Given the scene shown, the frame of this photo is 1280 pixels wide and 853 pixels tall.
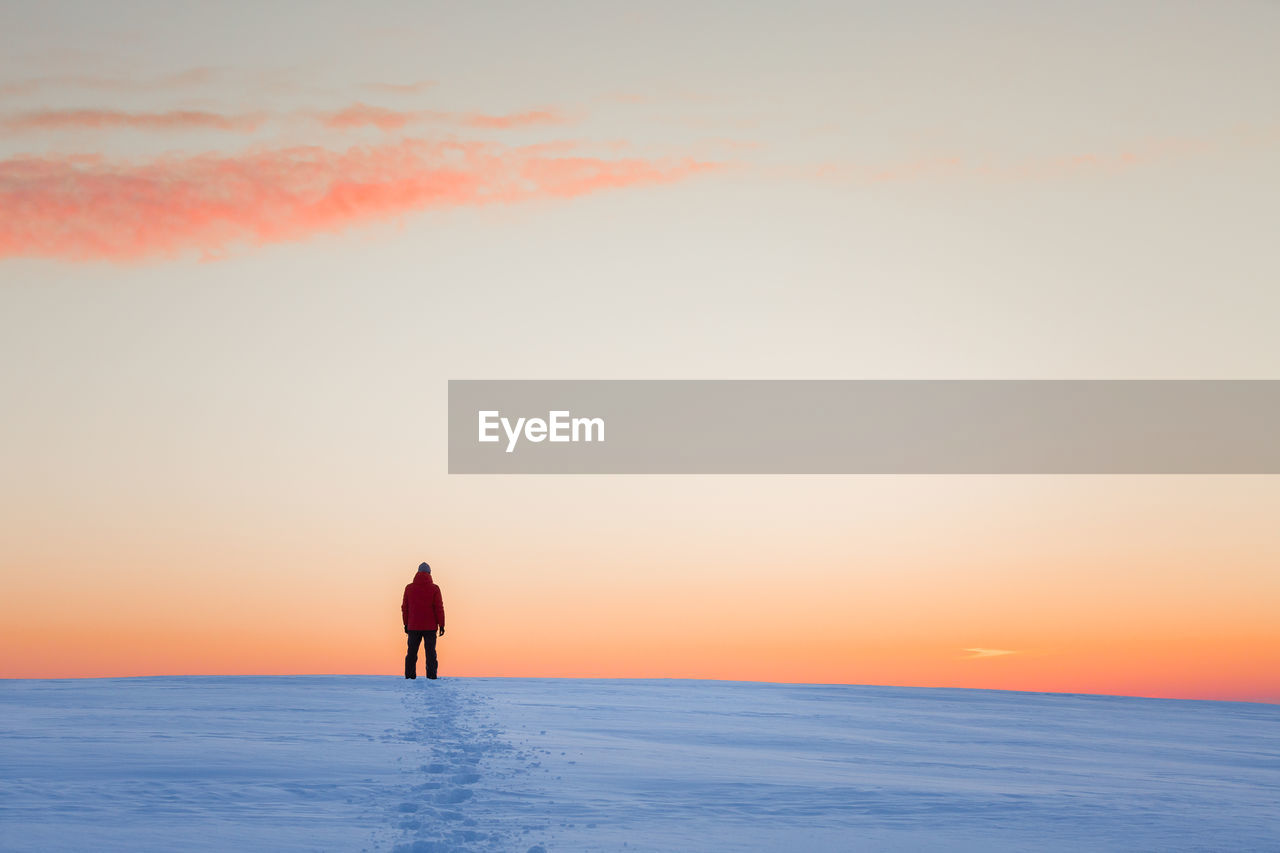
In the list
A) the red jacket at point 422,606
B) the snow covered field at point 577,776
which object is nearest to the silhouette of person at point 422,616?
the red jacket at point 422,606

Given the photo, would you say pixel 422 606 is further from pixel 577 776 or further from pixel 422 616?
pixel 577 776

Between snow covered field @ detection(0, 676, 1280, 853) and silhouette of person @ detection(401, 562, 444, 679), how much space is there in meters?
2.63

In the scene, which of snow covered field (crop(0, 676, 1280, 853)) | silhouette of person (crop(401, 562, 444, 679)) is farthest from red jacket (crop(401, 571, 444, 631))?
snow covered field (crop(0, 676, 1280, 853))

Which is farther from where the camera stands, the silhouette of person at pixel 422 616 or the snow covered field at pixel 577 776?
the silhouette of person at pixel 422 616

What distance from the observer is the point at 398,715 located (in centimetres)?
1256

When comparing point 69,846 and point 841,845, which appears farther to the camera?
point 841,845

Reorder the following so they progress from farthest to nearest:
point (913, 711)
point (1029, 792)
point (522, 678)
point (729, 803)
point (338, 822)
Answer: point (522, 678)
point (913, 711)
point (1029, 792)
point (729, 803)
point (338, 822)

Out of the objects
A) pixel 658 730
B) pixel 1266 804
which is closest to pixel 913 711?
pixel 658 730

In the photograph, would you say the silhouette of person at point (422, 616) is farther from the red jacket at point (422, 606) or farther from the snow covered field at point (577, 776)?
the snow covered field at point (577, 776)

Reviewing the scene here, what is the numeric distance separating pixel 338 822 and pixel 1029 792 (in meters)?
5.84

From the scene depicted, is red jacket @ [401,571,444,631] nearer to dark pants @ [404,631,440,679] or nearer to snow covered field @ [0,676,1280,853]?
dark pants @ [404,631,440,679]

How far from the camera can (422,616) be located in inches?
738

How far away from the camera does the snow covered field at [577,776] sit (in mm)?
7285

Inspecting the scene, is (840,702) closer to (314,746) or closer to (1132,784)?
(1132,784)
